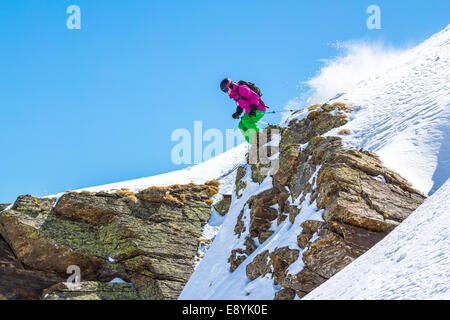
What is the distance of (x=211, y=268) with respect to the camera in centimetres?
1833

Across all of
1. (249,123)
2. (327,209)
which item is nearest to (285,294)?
(327,209)

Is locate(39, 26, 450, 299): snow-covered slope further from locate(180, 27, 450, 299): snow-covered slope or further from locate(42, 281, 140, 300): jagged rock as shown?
locate(42, 281, 140, 300): jagged rock

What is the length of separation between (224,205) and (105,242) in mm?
10005

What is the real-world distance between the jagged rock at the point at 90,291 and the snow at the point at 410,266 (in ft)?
67.8

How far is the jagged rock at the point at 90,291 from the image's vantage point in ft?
79.8

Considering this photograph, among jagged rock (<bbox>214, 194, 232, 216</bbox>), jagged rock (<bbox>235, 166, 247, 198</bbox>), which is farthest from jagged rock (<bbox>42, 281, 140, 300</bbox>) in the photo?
jagged rock (<bbox>214, 194, 232, 216</bbox>)

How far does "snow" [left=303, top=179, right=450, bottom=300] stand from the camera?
5.10 m

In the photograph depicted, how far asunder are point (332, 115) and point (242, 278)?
10.3 meters

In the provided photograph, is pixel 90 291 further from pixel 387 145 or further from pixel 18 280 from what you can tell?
pixel 387 145

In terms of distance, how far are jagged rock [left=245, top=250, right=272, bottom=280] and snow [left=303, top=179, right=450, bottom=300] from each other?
20.3 ft

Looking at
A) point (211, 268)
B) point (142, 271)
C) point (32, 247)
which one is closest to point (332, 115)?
point (211, 268)

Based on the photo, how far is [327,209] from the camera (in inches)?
504

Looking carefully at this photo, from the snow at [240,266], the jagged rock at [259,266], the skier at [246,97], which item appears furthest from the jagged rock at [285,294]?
the skier at [246,97]
